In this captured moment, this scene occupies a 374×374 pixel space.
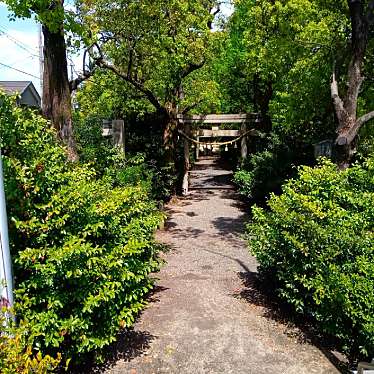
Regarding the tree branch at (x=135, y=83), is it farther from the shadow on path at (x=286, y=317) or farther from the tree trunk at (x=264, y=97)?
the shadow on path at (x=286, y=317)

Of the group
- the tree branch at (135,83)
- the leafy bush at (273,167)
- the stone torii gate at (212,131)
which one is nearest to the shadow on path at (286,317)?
the leafy bush at (273,167)

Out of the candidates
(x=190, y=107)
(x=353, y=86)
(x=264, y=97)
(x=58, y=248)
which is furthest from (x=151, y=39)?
(x=58, y=248)

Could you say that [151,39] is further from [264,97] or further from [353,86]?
[264,97]

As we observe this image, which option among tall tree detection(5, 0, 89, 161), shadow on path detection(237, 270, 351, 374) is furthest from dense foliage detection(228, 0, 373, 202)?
tall tree detection(5, 0, 89, 161)

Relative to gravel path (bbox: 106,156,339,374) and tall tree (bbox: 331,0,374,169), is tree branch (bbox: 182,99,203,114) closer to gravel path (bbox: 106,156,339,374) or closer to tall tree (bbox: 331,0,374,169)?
gravel path (bbox: 106,156,339,374)

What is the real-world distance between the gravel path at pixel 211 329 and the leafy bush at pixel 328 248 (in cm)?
47

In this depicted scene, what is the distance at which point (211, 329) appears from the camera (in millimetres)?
4883

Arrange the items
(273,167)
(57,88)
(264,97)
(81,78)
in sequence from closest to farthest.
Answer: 1. (57,88)
2. (81,78)
3. (273,167)
4. (264,97)

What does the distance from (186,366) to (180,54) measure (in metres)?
9.04

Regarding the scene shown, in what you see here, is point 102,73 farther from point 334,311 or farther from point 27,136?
point 334,311

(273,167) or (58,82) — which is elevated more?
(58,82)

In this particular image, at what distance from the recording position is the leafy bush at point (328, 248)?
399 centimetres

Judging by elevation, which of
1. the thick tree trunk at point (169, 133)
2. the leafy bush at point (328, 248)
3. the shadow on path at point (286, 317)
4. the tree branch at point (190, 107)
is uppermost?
the tree branch at point (190, 107)

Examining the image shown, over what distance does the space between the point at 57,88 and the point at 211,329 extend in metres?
4.80
